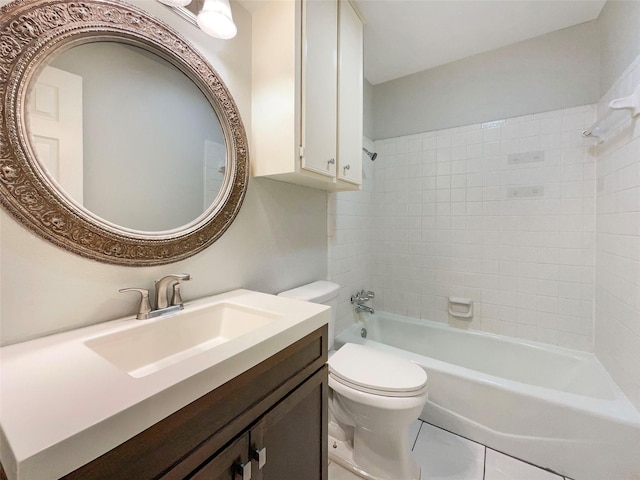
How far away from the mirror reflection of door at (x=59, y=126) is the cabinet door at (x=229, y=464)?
79cm

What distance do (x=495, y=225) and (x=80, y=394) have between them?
2352 mm

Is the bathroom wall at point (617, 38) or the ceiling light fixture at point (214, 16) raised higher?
the bathroom wall at point (617, 38)

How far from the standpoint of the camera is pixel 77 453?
1.29ft

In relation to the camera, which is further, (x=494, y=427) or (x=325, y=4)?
(x=494, y=427)

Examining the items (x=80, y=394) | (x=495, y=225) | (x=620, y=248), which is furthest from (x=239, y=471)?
(x=495, y=225)

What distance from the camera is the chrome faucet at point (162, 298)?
0.88m

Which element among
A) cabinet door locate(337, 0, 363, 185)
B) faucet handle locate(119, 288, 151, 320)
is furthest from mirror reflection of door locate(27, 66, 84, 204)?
cabinet door locate(337, 0, 363, 185)

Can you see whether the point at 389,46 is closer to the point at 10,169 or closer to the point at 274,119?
the point at 274,119

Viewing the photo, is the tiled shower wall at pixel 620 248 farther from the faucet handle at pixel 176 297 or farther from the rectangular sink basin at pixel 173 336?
the faucet handle at pixel 176 297

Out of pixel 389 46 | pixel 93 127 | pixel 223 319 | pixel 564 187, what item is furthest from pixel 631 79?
pixel 93 127

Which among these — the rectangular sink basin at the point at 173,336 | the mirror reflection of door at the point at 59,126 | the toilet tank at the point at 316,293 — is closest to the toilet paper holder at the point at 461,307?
the toilet tank at the point at 316,293

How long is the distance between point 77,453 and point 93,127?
87 centimetres

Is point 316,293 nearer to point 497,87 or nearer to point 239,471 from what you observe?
point 239,471

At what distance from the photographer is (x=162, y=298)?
0.94 m
